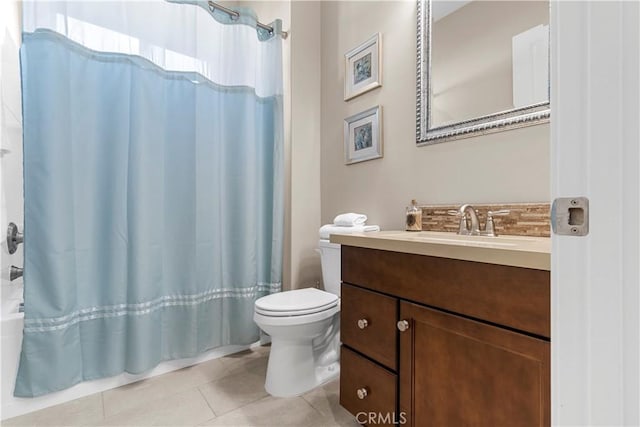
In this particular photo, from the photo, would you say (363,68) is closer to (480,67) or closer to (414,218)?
(480,67)

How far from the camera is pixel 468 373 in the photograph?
894 mm

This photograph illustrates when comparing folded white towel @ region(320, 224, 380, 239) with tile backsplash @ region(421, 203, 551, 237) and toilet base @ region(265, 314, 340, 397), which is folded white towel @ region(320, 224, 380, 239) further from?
toilet base @ region(265, 314, 340, 397)

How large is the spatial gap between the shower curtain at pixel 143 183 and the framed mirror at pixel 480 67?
3.19 ft

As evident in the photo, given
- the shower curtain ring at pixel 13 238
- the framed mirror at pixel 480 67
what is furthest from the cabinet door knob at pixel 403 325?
the shower curtain ring at pixel 13 238

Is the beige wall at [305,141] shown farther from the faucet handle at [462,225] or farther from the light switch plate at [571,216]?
the light switch plate at [571,216]

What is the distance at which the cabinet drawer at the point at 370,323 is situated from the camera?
1.12m

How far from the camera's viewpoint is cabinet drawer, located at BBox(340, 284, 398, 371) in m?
1.12

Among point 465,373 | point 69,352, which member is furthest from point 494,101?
point 69,352

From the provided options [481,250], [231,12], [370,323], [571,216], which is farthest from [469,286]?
[231,12]

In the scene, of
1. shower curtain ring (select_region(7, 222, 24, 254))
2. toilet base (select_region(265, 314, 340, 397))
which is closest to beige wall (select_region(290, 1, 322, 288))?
toilet base (select_region(265, 314, 340, 397))

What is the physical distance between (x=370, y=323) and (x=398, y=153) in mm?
960

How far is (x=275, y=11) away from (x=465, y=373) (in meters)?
2.49

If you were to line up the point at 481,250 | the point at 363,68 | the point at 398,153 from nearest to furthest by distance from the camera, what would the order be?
the point at 481,250
the point at 398,153
the point at 363,68
